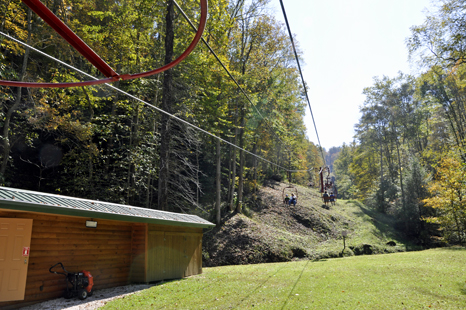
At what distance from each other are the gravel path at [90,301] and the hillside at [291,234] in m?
7.51

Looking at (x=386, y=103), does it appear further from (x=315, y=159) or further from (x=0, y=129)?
(x=0, y=129)

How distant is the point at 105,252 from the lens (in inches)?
368

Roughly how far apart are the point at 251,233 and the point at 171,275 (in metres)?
7.79

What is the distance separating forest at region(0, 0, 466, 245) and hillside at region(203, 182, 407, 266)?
1516 mm

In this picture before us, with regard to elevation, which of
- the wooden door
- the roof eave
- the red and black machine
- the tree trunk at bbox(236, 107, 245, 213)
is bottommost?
the red and black machine

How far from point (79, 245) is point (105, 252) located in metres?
0.99

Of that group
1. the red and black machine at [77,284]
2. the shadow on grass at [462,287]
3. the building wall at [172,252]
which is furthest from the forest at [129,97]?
the shadow on grass at [462,287]

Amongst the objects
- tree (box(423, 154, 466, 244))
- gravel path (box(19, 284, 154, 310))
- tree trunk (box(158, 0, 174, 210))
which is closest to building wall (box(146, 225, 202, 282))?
gravel path (box(19, 284, 154, 310))

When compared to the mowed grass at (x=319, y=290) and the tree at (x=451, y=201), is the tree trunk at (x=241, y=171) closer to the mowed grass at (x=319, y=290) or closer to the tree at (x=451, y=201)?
the mowed grass at (x=319, y=290)

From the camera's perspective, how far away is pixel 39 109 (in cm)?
1223

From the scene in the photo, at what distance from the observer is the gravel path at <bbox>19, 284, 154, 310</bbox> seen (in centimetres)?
701

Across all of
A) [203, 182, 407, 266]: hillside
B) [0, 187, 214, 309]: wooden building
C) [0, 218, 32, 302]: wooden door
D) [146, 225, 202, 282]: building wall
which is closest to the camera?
[0, 218, 32, 302]: wooden door

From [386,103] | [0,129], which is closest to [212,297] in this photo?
[0,129]

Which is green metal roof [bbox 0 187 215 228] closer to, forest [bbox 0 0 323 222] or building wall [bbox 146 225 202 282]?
building wall [bbox 146 225 202 282]
